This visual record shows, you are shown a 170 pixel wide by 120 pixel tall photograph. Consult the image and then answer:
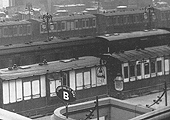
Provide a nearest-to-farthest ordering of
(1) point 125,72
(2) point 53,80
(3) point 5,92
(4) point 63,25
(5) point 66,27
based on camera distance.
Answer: (3) point 5,92 < (2) point 53,80 < (1) point 125,72 < (4) point 63,25 < (5) point 66,27

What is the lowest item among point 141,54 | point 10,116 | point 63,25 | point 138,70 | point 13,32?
point 138,70

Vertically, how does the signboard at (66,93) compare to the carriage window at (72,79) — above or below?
above

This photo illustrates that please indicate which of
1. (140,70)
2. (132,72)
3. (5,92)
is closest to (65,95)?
(5,92)

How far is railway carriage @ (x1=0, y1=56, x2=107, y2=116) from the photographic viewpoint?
14.5 m

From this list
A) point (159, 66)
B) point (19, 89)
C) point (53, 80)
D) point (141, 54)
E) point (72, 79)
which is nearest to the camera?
point (19, 89)

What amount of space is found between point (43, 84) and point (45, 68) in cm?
92

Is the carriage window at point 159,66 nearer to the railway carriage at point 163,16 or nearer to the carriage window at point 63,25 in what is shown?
the carriage window at point 63,25

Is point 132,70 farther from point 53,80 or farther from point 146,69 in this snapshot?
point 53,80

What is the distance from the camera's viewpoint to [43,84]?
15.5m

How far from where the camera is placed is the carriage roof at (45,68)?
579 inches

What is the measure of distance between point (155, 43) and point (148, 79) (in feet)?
22.4

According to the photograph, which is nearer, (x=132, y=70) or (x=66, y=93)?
(x=66, y=93)

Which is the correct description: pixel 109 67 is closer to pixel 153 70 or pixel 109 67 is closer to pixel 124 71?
pixel 124 71

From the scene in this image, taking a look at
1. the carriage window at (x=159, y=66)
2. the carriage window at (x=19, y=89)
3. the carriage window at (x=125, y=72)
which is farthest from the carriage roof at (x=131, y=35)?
the carriage window at (x=19, y=89)
